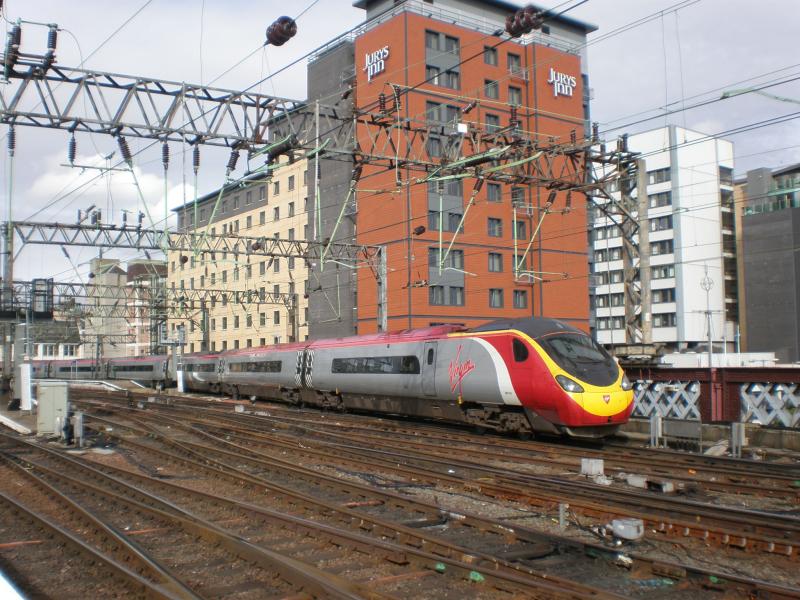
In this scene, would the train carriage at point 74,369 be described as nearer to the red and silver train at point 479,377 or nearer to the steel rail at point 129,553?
the red and silver train at point 479,377

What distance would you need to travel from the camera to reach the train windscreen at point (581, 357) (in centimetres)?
1533

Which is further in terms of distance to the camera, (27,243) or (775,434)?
(27,243)

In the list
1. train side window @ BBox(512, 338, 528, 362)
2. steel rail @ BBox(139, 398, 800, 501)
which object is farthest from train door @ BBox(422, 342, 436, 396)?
train side window @ BBox(512, 338, 528, 362)

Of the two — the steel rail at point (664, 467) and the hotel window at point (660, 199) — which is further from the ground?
the hotel window at point (660, 199)

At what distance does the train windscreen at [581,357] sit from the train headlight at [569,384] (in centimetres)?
23

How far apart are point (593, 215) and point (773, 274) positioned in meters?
18.2

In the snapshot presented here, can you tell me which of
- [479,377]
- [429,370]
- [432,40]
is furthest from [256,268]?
[479,377]

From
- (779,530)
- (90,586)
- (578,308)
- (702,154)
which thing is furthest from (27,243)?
(702,154)

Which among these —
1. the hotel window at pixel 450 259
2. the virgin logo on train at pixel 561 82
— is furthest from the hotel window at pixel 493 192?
the virgin logo on train at pixel 561 82

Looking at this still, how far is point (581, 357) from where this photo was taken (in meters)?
15.7

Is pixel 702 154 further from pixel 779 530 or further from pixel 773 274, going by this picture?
pixel 779 530

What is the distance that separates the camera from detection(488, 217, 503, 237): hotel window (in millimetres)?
47906

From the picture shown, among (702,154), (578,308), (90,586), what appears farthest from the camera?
(702,154)

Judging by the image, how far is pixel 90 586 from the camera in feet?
22.6
